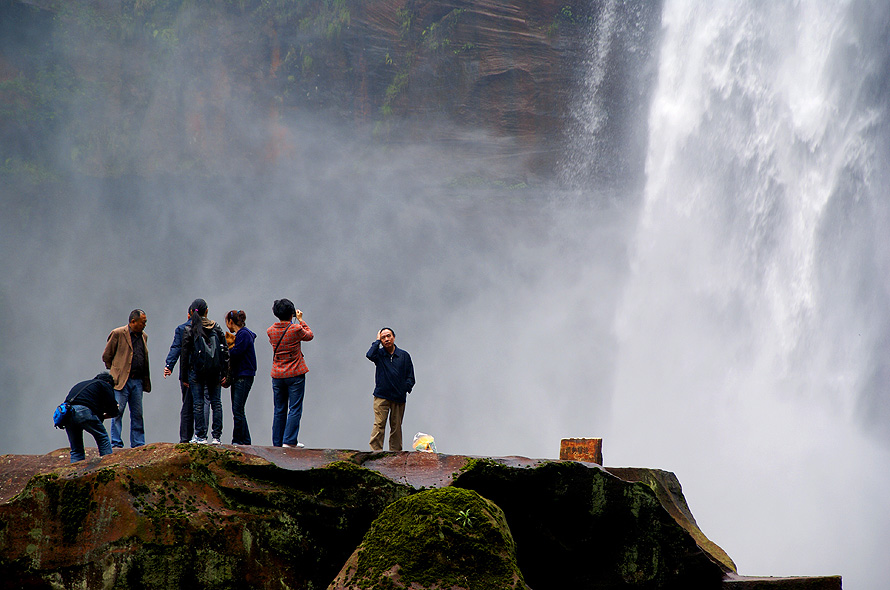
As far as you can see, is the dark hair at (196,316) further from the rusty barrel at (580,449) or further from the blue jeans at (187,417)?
the rusty barrel at (580,449)

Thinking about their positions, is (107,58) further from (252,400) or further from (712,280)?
(712,280)

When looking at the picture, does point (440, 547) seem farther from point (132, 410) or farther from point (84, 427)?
point (132, 410)

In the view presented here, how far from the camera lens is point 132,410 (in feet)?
21.8

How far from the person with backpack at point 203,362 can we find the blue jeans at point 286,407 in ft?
1.66

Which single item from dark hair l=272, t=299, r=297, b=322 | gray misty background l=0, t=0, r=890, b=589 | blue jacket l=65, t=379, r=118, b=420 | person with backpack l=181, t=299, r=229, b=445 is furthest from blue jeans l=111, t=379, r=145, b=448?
gray misty background l=0, t=0, r=890, b=589

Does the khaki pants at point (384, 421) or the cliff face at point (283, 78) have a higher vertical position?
the cliff face at point (283, 78)

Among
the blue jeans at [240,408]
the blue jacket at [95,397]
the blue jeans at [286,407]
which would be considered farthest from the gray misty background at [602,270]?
the blue jacket at [95,397]

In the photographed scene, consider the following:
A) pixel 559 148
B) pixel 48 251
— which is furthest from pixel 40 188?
pixel 559 148

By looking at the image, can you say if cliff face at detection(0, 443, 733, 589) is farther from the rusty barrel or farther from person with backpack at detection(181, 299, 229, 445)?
the rusty barrel

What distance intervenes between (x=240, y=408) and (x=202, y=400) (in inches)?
16.3

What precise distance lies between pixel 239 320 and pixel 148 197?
18452 mm

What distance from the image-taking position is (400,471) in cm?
450

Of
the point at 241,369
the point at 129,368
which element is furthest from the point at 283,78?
the point at 129,368

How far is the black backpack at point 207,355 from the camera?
6250 mm
